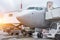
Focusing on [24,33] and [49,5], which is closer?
[49,5]

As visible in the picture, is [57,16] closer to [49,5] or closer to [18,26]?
[49,5]

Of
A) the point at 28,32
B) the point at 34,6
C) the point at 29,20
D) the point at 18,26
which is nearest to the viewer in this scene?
the point at 29,20

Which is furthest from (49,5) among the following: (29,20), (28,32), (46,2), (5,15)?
(5,15)

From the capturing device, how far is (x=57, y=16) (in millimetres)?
11750

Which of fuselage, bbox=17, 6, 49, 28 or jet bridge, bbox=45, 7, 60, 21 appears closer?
jet bridge, bbox=45, 7, 60, 21

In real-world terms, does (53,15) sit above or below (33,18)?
above

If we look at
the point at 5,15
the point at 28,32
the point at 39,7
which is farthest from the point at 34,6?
the point at 5,15

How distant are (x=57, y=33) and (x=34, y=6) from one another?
173 inches

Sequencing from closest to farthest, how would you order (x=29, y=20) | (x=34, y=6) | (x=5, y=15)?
(x=29, y=20)
(x=34, y=6)
(x=5, y=15)

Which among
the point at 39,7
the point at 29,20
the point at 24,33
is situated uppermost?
the point at 39,7

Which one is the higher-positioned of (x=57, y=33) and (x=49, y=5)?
(x=49, y=5)

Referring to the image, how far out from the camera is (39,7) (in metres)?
14.4

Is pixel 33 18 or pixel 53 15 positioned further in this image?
pixel 33 18

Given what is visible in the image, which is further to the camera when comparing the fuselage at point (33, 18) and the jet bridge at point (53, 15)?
the fuselage at point (33, 18)
